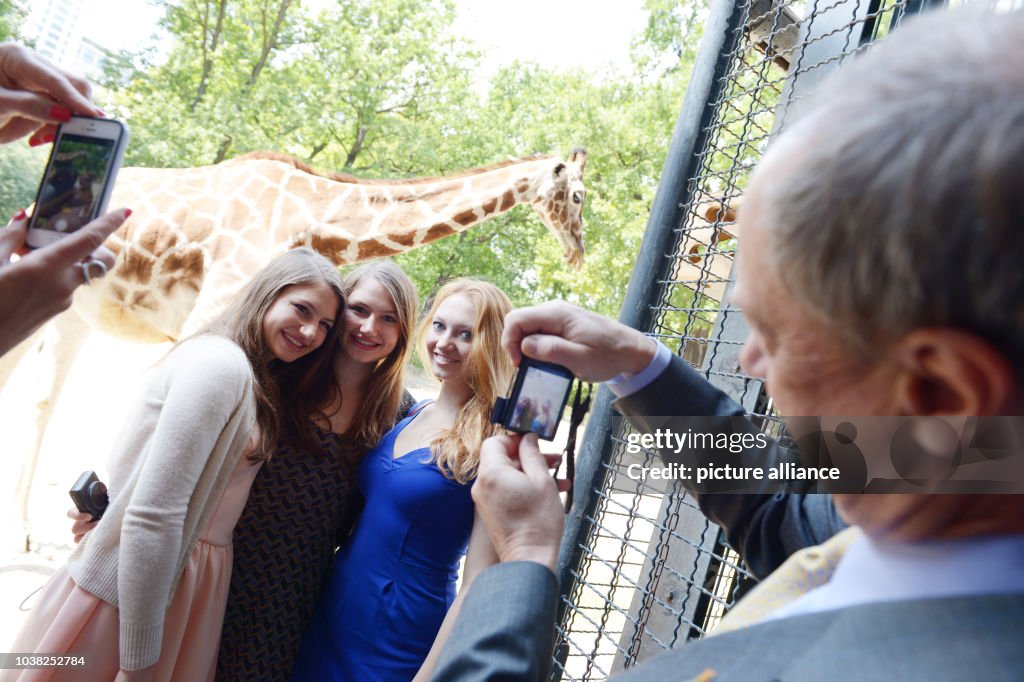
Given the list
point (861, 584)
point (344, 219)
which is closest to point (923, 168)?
point (861, 584)

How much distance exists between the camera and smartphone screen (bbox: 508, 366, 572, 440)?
790 mm

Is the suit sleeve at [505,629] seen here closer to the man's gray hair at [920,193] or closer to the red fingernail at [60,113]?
the man's gray hair at [920,193]

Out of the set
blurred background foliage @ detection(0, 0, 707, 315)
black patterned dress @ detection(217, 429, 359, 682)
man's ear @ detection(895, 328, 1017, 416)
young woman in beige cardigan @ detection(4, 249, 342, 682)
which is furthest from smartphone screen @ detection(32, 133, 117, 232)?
blurred background foliage @ detection(0, 0, 707, 315)

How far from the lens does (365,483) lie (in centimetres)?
152

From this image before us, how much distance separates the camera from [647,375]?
0.89 metres

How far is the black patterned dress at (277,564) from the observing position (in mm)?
1415

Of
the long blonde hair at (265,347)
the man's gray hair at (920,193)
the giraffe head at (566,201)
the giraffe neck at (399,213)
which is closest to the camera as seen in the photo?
the man's gray hair at (920,193)

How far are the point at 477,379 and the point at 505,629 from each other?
102 cm

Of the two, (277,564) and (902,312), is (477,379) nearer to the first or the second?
(277,564)

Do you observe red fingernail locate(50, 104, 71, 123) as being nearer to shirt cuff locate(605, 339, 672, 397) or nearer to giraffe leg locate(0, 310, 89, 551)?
shirt cuff locate(605, 339, 672, 397)

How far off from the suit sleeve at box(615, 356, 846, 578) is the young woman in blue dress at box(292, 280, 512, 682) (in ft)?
1.98

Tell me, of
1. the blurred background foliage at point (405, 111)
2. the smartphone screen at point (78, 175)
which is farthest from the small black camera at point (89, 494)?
the blurred background foliage at point (405, 111)

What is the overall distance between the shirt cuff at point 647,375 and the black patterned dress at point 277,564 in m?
0.86

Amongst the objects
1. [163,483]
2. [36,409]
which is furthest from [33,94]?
[36,409]
